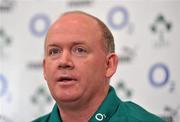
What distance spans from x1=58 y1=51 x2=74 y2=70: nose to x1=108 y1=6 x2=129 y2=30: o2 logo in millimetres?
636

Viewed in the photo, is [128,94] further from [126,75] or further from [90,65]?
[90,65]

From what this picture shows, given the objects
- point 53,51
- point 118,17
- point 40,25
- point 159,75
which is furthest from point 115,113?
point 40,25

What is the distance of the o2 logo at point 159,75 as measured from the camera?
→ 157 centimetres

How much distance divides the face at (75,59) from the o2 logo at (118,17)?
20.8 inches

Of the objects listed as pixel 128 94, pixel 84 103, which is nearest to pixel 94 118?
pixel 84 103

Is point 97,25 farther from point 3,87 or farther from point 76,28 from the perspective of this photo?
point 3,87

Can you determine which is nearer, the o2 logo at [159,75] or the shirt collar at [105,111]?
the shirt collar at [105,111]

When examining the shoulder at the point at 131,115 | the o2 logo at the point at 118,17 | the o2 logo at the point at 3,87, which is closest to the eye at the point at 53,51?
the shoulder at the point at 131,115

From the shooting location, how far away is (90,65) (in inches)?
42.0

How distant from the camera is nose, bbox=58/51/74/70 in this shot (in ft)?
3.36

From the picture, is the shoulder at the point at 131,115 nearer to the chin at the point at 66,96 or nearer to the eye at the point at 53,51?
the chin at the point at 66,96

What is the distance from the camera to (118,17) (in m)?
1.65

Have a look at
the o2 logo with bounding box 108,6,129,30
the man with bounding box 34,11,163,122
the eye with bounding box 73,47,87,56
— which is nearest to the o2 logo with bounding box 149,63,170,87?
the o2 logo with bounding box 108,6,129,30

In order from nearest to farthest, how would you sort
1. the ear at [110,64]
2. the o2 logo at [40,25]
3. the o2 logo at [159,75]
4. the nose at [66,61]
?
the nose at [66,61], the ear at [110,64], the o2 logo at [159,75], the o2 logo at [40,25]
